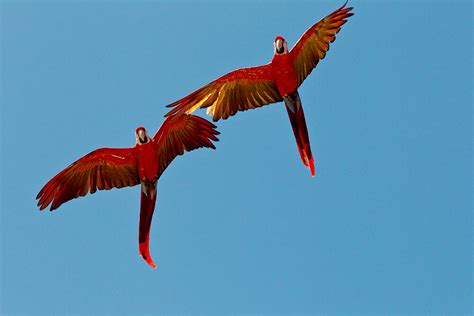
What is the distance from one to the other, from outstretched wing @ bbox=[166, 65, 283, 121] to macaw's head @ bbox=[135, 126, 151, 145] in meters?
0.92

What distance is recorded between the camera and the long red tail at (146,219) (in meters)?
13.5

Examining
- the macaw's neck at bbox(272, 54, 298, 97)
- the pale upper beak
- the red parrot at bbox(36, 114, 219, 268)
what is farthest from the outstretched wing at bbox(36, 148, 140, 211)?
the pale upper beak

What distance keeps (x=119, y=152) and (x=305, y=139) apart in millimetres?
3415

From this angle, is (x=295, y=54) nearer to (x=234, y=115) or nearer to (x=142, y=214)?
(x=234, y=115)

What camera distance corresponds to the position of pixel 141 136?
13422mm

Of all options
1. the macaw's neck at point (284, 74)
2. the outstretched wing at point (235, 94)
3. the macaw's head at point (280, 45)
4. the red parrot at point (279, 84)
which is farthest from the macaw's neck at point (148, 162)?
the macaw's head at point (280, 45)

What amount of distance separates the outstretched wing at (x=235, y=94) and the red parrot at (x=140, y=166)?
0.31 metres

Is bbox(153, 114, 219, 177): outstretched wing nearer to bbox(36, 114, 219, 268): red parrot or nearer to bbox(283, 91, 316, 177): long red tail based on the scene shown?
bbox(36, 114, 219, 268): red parrot

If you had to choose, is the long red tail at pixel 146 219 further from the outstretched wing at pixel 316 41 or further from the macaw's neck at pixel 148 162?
the outstretched wing at pixel 316 41

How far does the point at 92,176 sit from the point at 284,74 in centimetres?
394

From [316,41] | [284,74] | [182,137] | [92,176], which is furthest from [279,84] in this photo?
[92,176]

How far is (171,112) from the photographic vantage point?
1344 centimetres

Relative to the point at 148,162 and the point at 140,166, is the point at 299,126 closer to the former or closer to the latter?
the point at 148,162

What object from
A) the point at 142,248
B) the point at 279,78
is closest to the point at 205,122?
the point at 279,78
